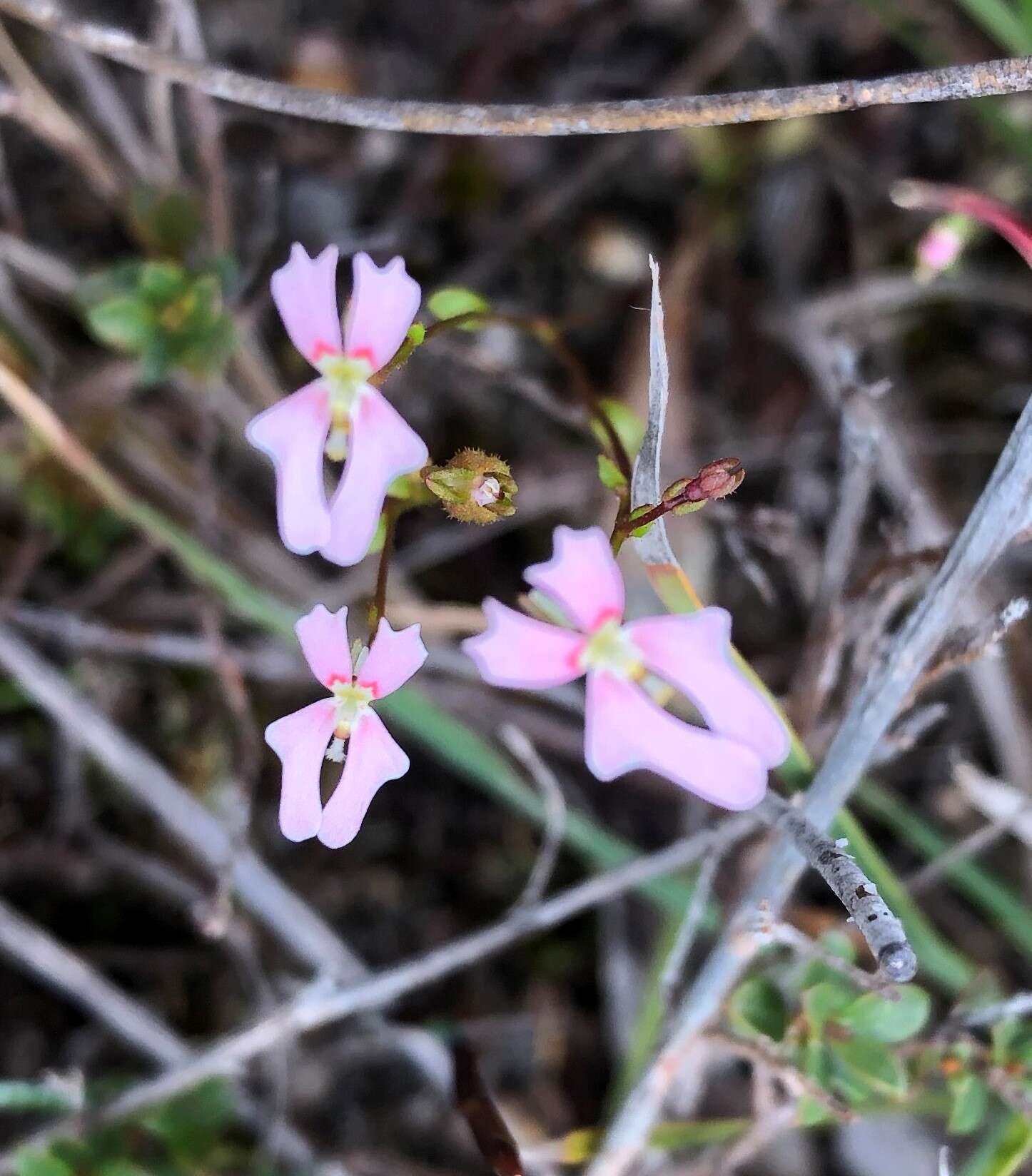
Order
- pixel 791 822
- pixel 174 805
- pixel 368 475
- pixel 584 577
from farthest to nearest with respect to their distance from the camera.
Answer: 1. pixel 174 805
2. pixel 791 822
3. pixel 368 475
4. pixel 584 577

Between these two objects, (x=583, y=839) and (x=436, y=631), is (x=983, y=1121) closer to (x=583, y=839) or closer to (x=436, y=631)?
(x=583, y=839)

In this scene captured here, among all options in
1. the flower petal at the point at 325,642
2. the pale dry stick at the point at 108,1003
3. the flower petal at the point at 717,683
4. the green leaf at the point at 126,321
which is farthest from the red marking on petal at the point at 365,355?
the pale dry stick at the point at 108,1003

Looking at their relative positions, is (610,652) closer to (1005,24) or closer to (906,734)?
(906,734)

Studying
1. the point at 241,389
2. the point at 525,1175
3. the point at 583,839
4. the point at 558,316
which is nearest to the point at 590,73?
the point at 558,316

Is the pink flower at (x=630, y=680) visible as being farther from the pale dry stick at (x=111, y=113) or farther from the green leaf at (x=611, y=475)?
the pale dry stick at (x=111, y=113)

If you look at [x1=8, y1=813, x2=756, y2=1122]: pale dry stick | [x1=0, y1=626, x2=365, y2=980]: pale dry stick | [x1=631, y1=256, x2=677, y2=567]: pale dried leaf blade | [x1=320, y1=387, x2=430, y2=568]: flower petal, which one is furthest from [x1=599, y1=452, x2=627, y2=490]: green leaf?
[x1=0, y1=626, x2=365, y2=980]: pale dry stick

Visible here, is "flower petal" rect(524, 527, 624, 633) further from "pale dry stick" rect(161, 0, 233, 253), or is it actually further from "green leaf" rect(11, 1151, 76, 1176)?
"green leaf" rect(11, 1151, 76, 1176)

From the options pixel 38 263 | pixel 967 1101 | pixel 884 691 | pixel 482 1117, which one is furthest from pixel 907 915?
pixel 38 263
